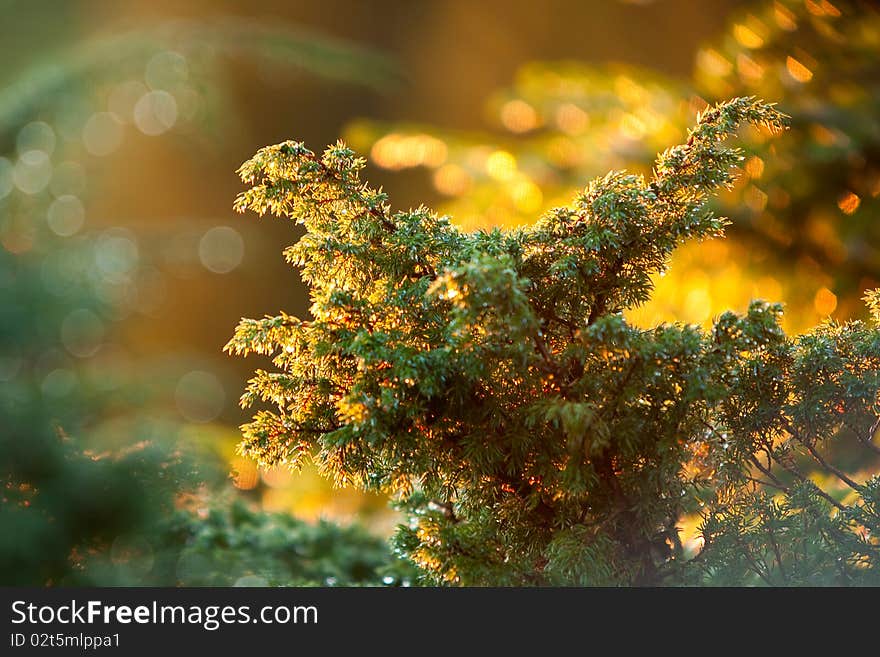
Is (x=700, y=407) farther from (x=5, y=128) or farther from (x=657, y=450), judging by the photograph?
(x=5, y=128)

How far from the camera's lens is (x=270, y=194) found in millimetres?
1046

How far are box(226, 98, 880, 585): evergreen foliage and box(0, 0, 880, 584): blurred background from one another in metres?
0.20

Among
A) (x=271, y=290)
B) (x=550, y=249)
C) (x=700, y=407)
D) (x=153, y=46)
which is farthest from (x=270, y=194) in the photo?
(x=271, y=290)

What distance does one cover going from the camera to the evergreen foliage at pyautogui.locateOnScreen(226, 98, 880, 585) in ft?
3.18

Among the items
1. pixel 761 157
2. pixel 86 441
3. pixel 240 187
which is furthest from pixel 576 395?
pixel 240 187

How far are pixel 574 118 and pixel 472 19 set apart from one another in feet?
7.36

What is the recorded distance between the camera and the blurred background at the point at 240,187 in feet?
3.36

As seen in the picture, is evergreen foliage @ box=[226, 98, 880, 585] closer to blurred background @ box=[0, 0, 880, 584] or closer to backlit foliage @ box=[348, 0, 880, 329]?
blurred background @ box=[0, 0, 880, 584]

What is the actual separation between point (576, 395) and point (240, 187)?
367 cm

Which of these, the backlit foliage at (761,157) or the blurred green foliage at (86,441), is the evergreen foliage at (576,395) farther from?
the backlit foliage at (761,157)

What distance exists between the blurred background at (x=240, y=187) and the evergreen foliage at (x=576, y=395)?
8.0 inches

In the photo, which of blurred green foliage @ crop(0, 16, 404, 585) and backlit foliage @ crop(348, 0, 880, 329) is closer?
blurred green foliage @ crop(0, 16, 404, 585)

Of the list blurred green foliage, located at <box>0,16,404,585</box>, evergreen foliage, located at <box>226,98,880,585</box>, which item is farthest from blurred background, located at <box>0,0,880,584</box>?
evergreen foliage, located at <box>226,98,880,585</box>

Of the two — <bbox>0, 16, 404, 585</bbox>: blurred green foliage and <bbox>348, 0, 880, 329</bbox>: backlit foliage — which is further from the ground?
<bbox>348, 0, 880, 329</bbox>: backlit foliage
